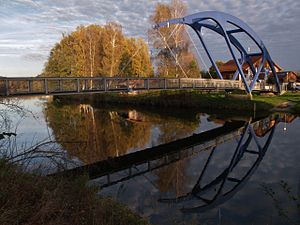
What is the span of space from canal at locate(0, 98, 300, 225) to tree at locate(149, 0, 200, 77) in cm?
1738

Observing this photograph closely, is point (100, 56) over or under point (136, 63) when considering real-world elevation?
over

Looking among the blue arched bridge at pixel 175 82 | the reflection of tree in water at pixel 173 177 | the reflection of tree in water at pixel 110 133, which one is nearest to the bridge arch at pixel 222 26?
the blue arched bridge at pixel 175 82

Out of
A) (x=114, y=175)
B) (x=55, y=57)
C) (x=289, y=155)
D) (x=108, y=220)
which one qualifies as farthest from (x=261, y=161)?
(x=55, y=57)

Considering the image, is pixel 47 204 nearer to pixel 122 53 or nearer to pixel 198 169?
pixel 198 169

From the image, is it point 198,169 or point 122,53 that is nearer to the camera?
point 198,169

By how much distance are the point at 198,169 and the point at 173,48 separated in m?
30.4

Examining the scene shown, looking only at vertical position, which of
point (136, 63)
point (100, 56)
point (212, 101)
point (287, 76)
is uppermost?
point (100, 56)

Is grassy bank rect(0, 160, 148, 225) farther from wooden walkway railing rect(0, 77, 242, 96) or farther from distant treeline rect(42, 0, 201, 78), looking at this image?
distant treeline rect(42, 0, 201, 78)

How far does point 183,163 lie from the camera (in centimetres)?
1414

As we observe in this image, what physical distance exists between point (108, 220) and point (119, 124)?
19.7 m

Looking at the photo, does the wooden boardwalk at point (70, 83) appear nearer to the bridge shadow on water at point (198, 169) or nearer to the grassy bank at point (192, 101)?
the grassy bank at point (192, 101)

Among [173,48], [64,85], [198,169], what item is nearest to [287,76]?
[173,48]

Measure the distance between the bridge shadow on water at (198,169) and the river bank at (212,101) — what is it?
11.5 metres

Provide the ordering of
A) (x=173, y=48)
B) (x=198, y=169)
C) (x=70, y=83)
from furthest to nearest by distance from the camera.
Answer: (x=173, y=48)
(x=70, y=83)
(x=198, y=169)
